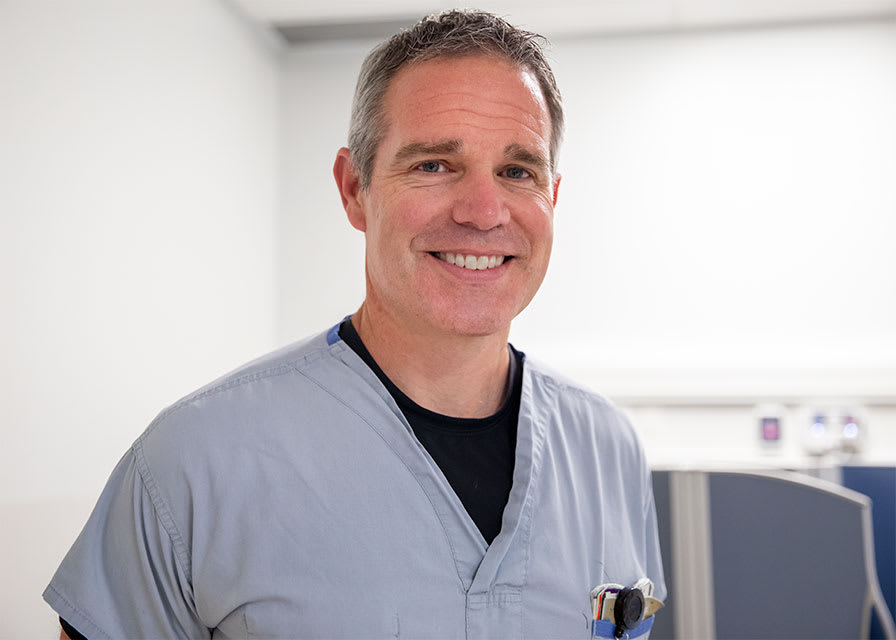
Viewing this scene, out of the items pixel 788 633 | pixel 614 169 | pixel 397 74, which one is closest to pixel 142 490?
pixel 397 74

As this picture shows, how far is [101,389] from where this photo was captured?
213cm

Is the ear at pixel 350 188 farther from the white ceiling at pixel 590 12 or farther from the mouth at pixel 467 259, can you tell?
the white ceiling at pixel 590 12

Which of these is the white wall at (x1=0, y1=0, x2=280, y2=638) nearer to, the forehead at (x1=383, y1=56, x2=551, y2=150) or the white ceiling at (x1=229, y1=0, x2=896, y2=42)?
the white ceiling at (x1=229, y1=0, x2=896, y2=42)

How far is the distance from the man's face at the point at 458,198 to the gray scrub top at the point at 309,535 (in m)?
0.13

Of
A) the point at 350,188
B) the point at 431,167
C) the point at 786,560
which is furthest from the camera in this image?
the point at 786,560

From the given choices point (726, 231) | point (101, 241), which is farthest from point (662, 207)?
point (101, 241)

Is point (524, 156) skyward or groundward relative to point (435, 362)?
skyward

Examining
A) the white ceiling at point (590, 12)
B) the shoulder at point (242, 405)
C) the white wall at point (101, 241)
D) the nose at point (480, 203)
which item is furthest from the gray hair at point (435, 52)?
the white ceiling at point (590, 12)

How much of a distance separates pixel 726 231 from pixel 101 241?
2.35 m

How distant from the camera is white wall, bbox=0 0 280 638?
5.86 feet

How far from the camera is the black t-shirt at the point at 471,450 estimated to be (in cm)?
98

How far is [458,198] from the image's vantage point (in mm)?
962

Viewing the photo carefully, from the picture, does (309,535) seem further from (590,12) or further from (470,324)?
(590,12)

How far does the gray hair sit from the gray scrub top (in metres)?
0.27
